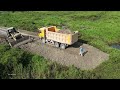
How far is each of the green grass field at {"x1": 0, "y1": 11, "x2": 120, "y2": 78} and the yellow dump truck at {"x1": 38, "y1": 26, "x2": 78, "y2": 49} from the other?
3502 mm

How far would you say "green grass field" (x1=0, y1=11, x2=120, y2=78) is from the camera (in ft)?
56.9

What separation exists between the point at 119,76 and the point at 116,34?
39.0 ft

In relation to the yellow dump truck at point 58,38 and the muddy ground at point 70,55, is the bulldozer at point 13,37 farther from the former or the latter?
the yellow dump truck at point 58,38

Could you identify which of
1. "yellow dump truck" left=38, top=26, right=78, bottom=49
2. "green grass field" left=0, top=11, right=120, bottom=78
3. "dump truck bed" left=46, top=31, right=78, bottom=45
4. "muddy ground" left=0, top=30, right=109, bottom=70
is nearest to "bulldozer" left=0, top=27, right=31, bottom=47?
"muddy ground" left=0, top=30, right=109, bottom=70

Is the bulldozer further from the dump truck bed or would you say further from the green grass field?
the green grass field

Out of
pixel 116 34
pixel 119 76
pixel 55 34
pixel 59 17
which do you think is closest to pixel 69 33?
pixel 55 34

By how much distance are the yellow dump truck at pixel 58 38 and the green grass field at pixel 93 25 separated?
3502 mm

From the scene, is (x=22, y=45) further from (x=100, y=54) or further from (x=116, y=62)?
(x=116, y=62)

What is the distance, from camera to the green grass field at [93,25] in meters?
17.3

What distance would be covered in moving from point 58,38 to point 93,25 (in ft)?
38.0

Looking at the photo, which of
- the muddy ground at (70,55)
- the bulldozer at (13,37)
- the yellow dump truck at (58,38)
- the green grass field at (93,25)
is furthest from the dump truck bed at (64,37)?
the green grass field at (93,25)

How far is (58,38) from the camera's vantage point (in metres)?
19.7

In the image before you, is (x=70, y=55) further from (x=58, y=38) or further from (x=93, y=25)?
(x=93, y=25)

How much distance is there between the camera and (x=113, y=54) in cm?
1967
